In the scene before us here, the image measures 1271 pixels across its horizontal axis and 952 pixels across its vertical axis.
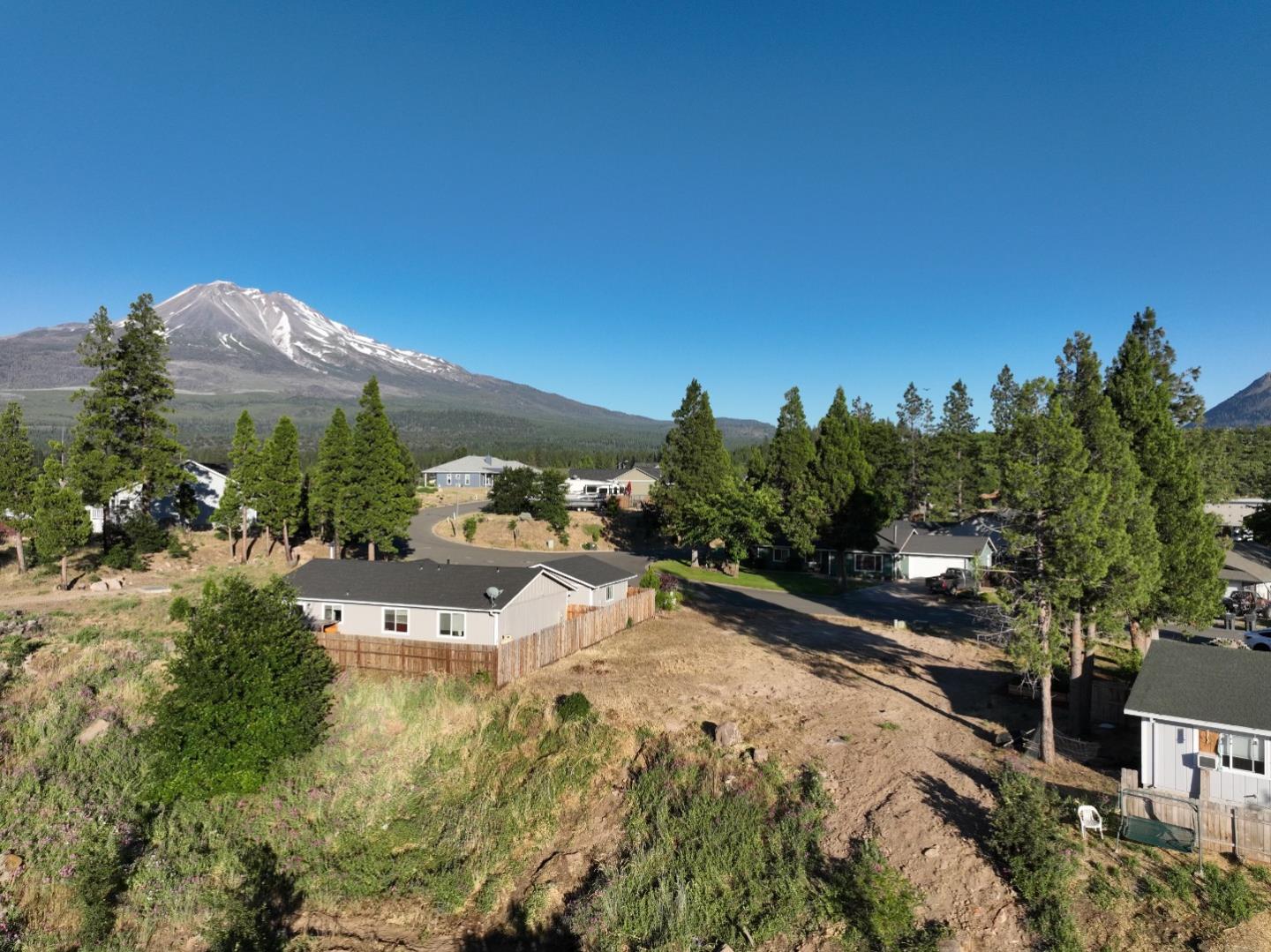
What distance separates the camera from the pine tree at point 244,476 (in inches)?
1921

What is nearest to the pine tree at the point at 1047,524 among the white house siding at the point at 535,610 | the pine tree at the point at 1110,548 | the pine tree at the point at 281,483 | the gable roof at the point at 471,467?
the pine tree at the point at 1110,548

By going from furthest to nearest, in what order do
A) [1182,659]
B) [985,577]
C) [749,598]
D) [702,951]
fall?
[985,577] < [749,598] < [1182,659] < [702,951]

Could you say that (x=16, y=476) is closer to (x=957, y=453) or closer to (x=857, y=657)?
(x=857, y=657)

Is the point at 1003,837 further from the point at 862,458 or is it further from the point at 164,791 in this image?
the point at 862,458

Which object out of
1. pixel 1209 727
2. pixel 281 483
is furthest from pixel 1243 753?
pixel 281 483

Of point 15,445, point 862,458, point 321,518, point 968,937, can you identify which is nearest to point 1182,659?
point 968,937

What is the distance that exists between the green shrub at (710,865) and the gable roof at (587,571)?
15.3 meters

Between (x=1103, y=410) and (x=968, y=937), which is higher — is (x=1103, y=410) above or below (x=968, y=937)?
above

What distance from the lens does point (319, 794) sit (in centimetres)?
2142

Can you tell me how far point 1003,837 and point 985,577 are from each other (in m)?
39.7

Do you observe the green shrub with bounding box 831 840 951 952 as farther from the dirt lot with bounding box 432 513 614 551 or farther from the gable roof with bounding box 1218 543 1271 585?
the dirt lot with bounding box 432 513 614 551

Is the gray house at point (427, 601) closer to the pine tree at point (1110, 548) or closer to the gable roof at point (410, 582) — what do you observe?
the gable roof at point (410, 582)

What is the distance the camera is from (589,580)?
119ft

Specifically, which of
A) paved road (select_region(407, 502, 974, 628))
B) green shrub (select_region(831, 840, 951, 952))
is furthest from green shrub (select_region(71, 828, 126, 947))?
paved road (select_region(407, 502, 974, 628))
